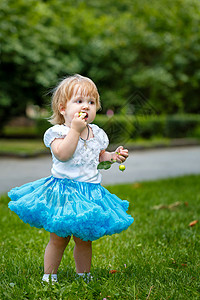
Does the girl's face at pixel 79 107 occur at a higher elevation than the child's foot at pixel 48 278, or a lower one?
higher

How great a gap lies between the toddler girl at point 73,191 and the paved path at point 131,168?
12.3 ft

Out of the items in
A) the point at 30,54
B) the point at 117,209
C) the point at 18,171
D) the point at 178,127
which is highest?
the point at 30,54

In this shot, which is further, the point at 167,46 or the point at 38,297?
the point at 167,46

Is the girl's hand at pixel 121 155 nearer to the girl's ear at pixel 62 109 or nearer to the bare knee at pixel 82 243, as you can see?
the girl's ear at pixel 62 109

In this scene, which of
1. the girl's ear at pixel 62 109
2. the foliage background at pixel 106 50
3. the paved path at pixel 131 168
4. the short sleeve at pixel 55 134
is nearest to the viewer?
the short sleeve at pixel 55 134

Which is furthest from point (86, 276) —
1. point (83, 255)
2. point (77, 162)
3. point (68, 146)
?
point (68, 146)

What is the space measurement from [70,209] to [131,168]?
6.66 metres

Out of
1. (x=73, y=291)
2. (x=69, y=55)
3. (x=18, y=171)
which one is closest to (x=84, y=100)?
(x=73, y=291)

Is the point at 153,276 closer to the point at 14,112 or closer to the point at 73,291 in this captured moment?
the point at 73,291

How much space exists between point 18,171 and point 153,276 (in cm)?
587

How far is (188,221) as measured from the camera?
405cm

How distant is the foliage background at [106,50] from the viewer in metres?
12.0

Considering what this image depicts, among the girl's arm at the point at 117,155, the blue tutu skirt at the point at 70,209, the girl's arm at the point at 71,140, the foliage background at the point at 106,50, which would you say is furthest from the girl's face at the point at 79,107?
the foliage background at the point at 106,50

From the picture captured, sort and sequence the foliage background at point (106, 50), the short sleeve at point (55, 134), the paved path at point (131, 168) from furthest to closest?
the foliage background at point (106, 50)
the paved path at point (131, 168)
the short sleeve at point (55, 134)
